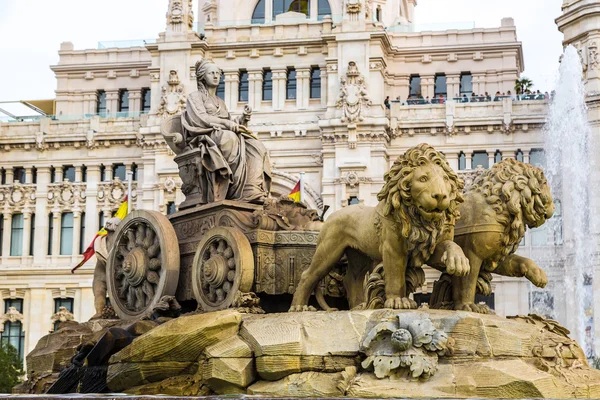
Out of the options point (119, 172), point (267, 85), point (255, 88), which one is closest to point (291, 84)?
point (267, 85)

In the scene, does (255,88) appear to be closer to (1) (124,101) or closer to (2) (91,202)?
(2) (91,202)

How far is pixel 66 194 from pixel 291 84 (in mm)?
13537

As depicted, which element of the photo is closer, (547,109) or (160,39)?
(547,109)

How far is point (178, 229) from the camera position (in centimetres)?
1411

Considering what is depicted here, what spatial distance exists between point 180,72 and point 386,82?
36.9 feet

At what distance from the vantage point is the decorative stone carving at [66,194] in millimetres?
58250

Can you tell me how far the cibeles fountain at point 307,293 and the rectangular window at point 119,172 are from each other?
144 feet

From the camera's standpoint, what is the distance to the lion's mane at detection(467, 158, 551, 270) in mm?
11586

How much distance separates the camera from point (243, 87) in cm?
5700

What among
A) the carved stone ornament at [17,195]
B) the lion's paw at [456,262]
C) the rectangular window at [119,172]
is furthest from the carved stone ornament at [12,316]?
the lion's paw at [456,262]

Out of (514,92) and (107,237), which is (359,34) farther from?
(107,237)

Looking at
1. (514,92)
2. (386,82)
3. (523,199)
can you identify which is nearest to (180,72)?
(386,82)

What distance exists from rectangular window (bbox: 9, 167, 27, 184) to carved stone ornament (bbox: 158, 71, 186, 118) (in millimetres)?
9601

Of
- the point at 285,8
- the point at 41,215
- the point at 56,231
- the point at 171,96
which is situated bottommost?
the point at 56,231
